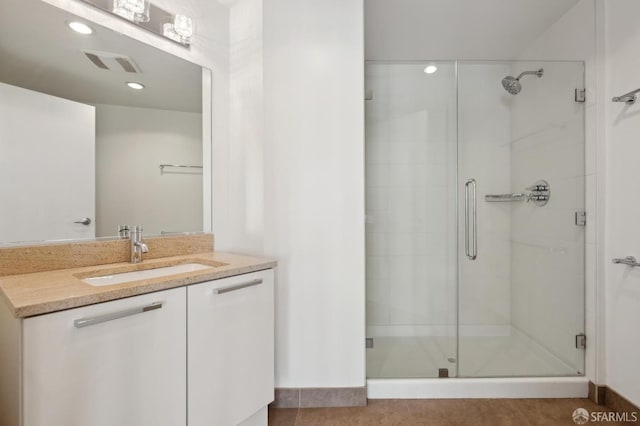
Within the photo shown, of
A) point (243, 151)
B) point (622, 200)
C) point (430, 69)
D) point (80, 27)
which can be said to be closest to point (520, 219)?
point (622, 200)

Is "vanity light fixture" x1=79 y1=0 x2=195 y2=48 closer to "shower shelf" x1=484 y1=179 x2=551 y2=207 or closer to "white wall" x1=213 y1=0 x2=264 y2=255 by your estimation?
"white wall" x1=213 y1=0 x2=264 y2=255

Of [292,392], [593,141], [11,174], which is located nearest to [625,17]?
[593,141]

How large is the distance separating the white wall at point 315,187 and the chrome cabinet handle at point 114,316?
Answer: 80cm

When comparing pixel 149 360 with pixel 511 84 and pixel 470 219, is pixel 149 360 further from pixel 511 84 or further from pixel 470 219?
pixel 511 84

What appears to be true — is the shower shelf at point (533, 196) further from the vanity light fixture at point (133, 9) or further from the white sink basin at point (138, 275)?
the vanity light fixture at point (133, 9)

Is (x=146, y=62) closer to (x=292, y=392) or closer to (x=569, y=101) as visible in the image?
(x=292, y=392)

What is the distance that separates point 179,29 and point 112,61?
429 mm

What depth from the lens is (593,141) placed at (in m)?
1.84

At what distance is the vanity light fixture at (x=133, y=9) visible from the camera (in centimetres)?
142

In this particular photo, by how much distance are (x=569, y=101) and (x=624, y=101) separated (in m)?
0.36

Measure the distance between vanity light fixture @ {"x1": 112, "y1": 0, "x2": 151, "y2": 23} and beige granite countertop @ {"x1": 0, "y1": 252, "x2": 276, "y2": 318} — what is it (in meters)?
1.26

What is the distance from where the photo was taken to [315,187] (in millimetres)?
1778

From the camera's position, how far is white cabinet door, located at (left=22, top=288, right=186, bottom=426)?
2.66 ft

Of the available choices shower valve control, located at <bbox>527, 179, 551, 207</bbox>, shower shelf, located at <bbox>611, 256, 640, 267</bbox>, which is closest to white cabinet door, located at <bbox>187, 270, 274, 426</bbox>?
shower shelf, located at <bbox>611, 256, 640, 267</bbox>
